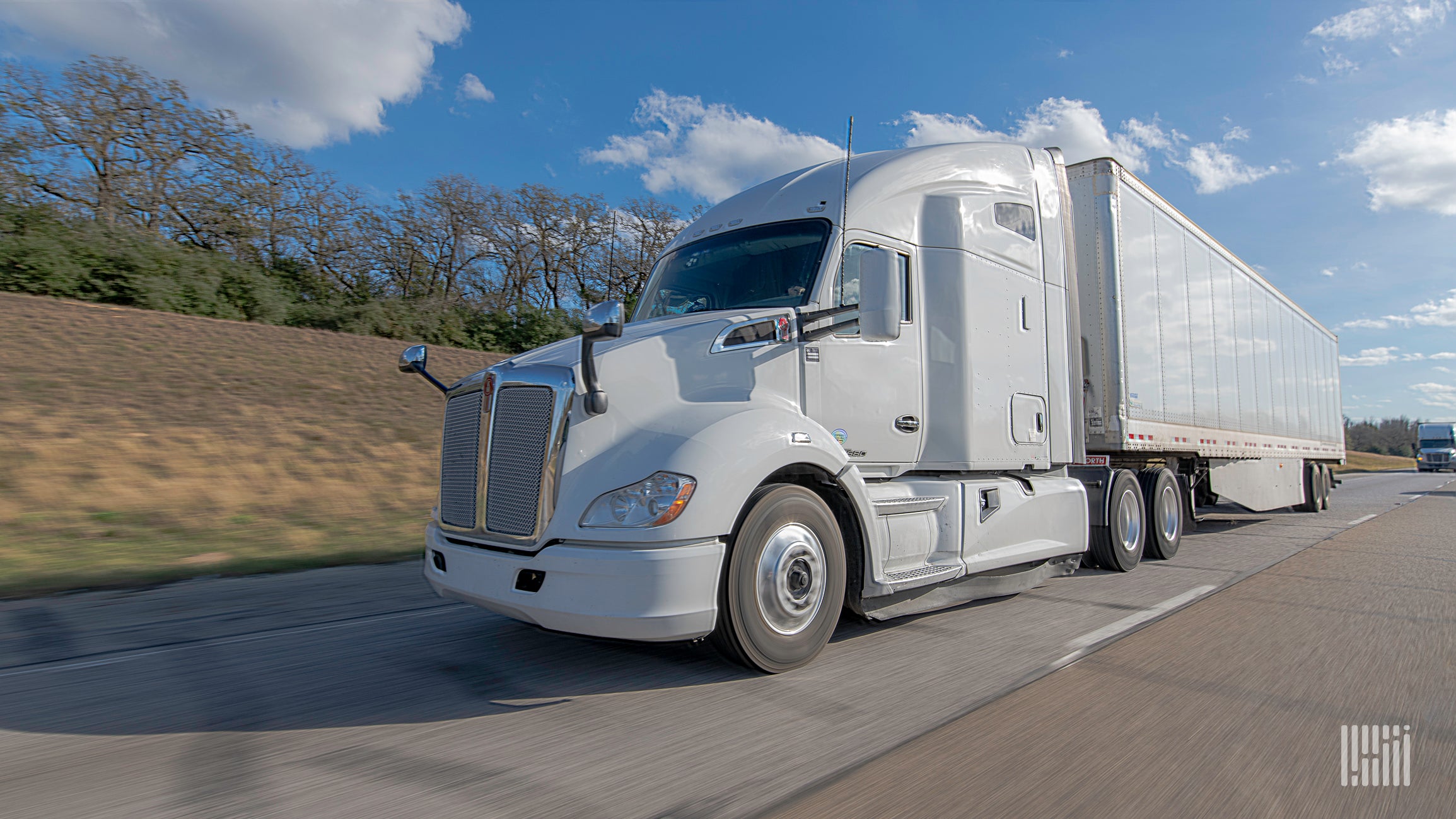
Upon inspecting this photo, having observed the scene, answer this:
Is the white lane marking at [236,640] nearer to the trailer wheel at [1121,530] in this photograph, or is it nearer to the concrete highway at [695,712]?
the concrete highway at [695,712]

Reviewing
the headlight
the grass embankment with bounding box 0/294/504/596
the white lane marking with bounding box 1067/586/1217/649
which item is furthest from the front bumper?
the grass embankment with bounding box 0/294/504/596

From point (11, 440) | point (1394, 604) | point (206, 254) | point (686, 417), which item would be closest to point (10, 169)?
point (206, 254)

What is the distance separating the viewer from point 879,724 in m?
3.50

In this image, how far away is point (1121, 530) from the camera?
8234 millimetres

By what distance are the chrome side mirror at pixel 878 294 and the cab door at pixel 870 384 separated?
11 centimetres

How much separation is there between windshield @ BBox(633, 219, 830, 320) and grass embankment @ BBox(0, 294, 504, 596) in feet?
15.1

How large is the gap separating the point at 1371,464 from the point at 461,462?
8470 cm

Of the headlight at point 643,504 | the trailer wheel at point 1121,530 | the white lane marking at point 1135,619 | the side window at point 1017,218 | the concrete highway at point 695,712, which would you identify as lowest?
the concrete highway at point 695,712

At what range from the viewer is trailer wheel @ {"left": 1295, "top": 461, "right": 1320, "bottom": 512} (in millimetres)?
16047

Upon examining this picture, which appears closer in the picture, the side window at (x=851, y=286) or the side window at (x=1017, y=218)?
the side window at (x=851, y=286)

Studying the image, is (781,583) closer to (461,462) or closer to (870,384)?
(870,384)

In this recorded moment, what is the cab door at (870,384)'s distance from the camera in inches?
189

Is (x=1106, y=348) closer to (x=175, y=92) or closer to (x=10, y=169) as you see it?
(x=10, y=169)

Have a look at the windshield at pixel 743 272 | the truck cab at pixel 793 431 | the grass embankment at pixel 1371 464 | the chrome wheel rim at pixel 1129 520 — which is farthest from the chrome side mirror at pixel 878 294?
the grass embankment at pixel 1371 464
